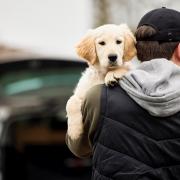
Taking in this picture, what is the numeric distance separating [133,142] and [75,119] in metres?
0.32

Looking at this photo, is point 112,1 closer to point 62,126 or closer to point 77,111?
point 62,126

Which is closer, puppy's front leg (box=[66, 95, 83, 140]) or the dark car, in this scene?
puppy's front leg (box=[66, 95, 83, 140])

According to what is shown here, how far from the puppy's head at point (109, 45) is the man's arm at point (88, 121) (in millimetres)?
159

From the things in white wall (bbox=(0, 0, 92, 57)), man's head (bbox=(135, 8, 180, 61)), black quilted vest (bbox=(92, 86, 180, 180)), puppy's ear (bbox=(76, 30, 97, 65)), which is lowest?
white wall (bbox=(0, 0, 92, 57))

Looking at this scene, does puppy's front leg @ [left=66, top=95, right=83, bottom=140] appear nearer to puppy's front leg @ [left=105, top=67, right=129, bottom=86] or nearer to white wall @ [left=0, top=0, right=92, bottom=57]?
puppy's front leg @ [left=105, top=67, right=129, bottom=86]

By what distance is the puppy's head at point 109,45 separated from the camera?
4.16 metres

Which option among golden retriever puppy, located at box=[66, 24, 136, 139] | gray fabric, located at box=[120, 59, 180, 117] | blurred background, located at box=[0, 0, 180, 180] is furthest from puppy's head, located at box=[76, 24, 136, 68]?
blurred background, located at box=[0, 0, 180, 180]

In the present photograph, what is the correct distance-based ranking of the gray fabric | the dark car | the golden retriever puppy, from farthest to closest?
the dark car
the golden retriever puppy
the gray fabric

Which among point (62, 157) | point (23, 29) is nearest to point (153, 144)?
point (62, 157)

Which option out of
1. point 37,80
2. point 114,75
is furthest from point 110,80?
point 37,80

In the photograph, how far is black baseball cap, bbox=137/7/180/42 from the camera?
13.4ft

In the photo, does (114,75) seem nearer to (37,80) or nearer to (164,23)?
(164,23)

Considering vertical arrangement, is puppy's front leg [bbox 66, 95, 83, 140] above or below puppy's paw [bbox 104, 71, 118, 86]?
below

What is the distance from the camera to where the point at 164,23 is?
4121mm
